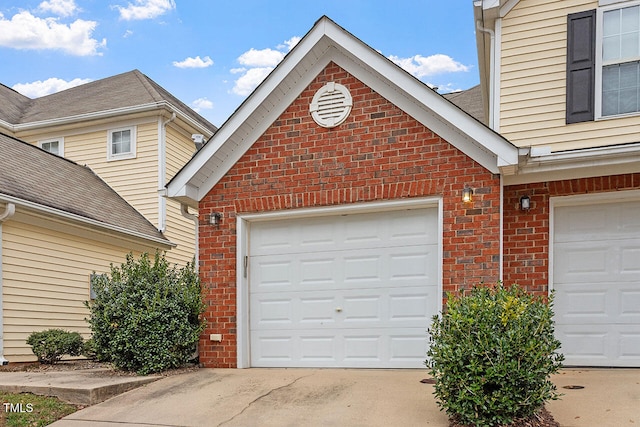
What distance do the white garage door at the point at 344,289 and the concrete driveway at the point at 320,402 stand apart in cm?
53

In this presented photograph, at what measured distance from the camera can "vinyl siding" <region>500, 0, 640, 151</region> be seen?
25.3 ft

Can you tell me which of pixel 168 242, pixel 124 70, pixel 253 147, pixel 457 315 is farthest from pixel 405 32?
pixel 457 315

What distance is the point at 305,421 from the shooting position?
5.41 metres

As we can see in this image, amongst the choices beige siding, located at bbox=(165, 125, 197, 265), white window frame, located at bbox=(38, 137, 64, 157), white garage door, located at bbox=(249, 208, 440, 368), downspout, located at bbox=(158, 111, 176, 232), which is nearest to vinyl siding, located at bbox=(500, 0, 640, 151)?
white garage door, located at bbox=(249, 208, 440, 368)

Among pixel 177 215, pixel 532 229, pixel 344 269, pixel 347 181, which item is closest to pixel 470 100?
pixel 532 229

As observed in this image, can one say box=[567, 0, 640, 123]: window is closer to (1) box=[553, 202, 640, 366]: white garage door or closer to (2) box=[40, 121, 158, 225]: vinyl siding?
(1) box=[553, 202, 640, 366]: white garage door

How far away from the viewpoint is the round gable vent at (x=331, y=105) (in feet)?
26.0

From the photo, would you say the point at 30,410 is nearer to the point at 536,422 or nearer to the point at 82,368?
the point at 82,368

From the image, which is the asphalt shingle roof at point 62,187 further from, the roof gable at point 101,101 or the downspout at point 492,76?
the downspout at point 492,76

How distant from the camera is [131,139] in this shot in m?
14.9

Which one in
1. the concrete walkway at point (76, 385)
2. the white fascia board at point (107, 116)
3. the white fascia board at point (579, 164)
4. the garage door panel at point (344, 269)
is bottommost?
the concrete walkway at point (76, 385)

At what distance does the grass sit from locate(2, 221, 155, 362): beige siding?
11.7 feet

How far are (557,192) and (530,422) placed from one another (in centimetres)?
363

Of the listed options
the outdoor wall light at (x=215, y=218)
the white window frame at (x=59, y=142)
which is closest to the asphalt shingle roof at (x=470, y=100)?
the outdoor wall light at (x=215, y=218)
